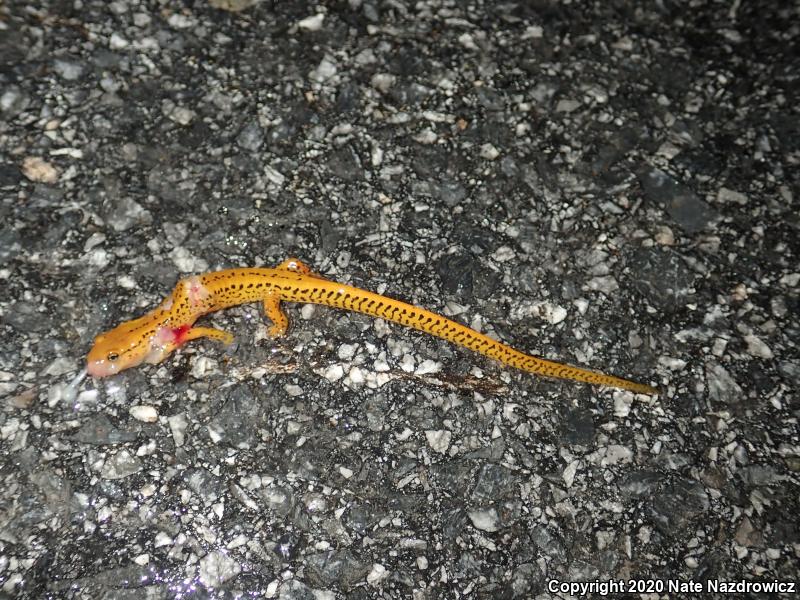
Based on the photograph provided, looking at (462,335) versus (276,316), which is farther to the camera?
(276,316)

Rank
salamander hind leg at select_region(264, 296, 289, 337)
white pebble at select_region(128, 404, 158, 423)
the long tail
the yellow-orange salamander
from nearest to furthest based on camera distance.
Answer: white pebble at select_region(128, 404, 158, 423) < the yellow-orange salamander < the long tail < salamander hind leg at select_region(264, 296, 289, 337)

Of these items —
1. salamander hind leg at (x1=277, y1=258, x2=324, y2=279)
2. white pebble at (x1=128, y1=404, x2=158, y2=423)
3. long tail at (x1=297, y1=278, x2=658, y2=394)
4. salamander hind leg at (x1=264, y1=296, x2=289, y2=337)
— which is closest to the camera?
white pebble at (x1=128, y1=404, x2=158, y2=423)

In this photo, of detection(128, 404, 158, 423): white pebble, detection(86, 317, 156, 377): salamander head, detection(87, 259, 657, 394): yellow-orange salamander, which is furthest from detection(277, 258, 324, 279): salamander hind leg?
detection(128, 404, 158, 423): white pebble

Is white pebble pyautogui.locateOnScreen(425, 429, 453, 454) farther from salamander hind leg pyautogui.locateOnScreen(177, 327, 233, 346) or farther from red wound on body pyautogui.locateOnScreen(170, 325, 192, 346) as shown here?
red wound on body pyautogui.locateOnScreen(170, 325, 192, 346)

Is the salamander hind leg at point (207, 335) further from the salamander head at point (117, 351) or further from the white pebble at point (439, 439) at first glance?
the white pebble at point (439, 439)

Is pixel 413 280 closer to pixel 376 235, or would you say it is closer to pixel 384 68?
pixel 376 235

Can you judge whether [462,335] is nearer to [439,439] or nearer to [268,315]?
[439,439]

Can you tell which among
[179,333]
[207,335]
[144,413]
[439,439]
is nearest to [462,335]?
[439,439]

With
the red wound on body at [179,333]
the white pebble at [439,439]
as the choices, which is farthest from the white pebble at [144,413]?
the white pebble at [439,439]
